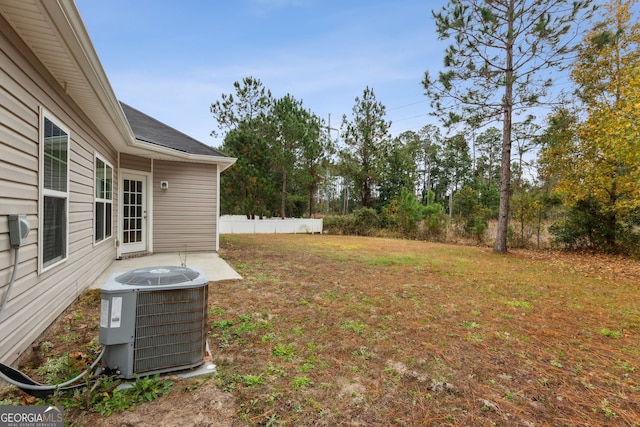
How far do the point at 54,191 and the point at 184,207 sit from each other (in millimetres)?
4284

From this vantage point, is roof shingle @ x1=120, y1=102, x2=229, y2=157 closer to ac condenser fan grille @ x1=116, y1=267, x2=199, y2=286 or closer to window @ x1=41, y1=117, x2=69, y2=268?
window @ x1=41, y1=117, x2=69, y2=268

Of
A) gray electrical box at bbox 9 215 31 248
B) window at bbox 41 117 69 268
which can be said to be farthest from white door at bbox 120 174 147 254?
gray electrical box at bbox 9 215 31 248

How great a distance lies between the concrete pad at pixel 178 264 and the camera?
16.1 feet

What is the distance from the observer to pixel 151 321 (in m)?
1.89

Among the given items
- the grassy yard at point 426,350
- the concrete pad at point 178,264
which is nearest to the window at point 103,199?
the concrete pad at point 178,264

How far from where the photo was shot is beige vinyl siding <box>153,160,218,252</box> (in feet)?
22.6

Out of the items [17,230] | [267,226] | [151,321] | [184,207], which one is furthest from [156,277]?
[267,226]

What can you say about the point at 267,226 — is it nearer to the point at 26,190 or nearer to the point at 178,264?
the point at 178,264

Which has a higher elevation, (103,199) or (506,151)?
(506,151)

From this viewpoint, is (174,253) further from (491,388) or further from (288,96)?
(288,96)

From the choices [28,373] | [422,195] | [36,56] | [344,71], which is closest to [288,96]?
[344,71]

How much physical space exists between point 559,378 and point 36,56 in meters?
4.72

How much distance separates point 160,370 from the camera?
1.98 m

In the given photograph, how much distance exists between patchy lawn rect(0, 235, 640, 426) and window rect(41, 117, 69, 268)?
0.73 meters
